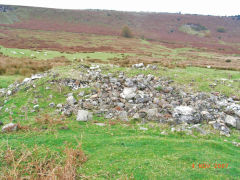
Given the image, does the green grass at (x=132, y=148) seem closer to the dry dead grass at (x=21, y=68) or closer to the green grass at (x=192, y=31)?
the dry dead grass at (x=21, y=68)

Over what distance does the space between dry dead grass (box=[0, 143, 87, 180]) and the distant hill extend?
74.5 m

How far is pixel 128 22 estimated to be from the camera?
102062 millimetres

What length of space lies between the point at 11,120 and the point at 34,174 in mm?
4557

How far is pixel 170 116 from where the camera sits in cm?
901

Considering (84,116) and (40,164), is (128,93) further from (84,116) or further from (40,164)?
(40,164)

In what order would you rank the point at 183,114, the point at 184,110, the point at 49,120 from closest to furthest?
the point at 49,120 → the point at 183,114 → the point at 184,110

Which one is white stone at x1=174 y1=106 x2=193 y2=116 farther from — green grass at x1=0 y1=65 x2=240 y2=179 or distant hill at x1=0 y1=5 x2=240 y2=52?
distant hill at x1=0 y1=5 x2=240 y2=52

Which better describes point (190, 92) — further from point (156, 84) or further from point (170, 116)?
point (170, 116)

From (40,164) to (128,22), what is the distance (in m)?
106

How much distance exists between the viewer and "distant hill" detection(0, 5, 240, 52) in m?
81.8

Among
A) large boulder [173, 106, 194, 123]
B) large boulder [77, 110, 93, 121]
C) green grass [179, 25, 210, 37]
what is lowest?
large boulder [77, 110, 93, 121]

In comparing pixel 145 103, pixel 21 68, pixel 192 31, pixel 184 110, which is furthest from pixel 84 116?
pixel 192 31

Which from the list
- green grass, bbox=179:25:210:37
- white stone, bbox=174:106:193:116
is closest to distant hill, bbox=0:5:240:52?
green grass, bbox=179:25:210:37

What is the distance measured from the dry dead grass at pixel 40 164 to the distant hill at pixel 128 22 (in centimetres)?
7448
